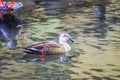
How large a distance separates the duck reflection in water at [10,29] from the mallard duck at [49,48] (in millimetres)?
1731

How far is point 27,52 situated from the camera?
1736cm

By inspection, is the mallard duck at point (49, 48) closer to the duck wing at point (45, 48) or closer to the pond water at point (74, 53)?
the duck wing at point (45, 48)

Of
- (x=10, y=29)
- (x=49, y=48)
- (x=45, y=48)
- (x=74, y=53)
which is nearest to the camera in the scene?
(x=45, y=48)

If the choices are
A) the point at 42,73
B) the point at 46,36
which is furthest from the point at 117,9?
the point at 42,73

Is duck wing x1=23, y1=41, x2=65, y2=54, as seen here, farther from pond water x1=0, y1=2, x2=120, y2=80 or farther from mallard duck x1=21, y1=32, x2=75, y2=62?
pond water x1=0, y1=2, x2=120, y2=80

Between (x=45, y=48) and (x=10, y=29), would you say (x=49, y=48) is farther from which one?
(x=10, y=29)

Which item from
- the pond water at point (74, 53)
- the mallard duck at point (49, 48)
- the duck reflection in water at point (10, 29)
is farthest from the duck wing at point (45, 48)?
the duck reflection in water at point (10, 29)

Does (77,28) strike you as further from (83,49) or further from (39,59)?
(39,59)

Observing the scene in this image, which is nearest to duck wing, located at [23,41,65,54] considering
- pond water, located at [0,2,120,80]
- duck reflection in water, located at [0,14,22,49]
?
pond water, located at [0,2,120,80]

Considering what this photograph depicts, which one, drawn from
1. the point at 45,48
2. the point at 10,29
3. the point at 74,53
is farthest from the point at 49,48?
the point at 10,29

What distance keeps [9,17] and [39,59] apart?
8.29 meters

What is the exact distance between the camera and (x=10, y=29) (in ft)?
76.5

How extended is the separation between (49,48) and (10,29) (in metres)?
6.01

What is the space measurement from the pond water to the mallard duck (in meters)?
0.22
